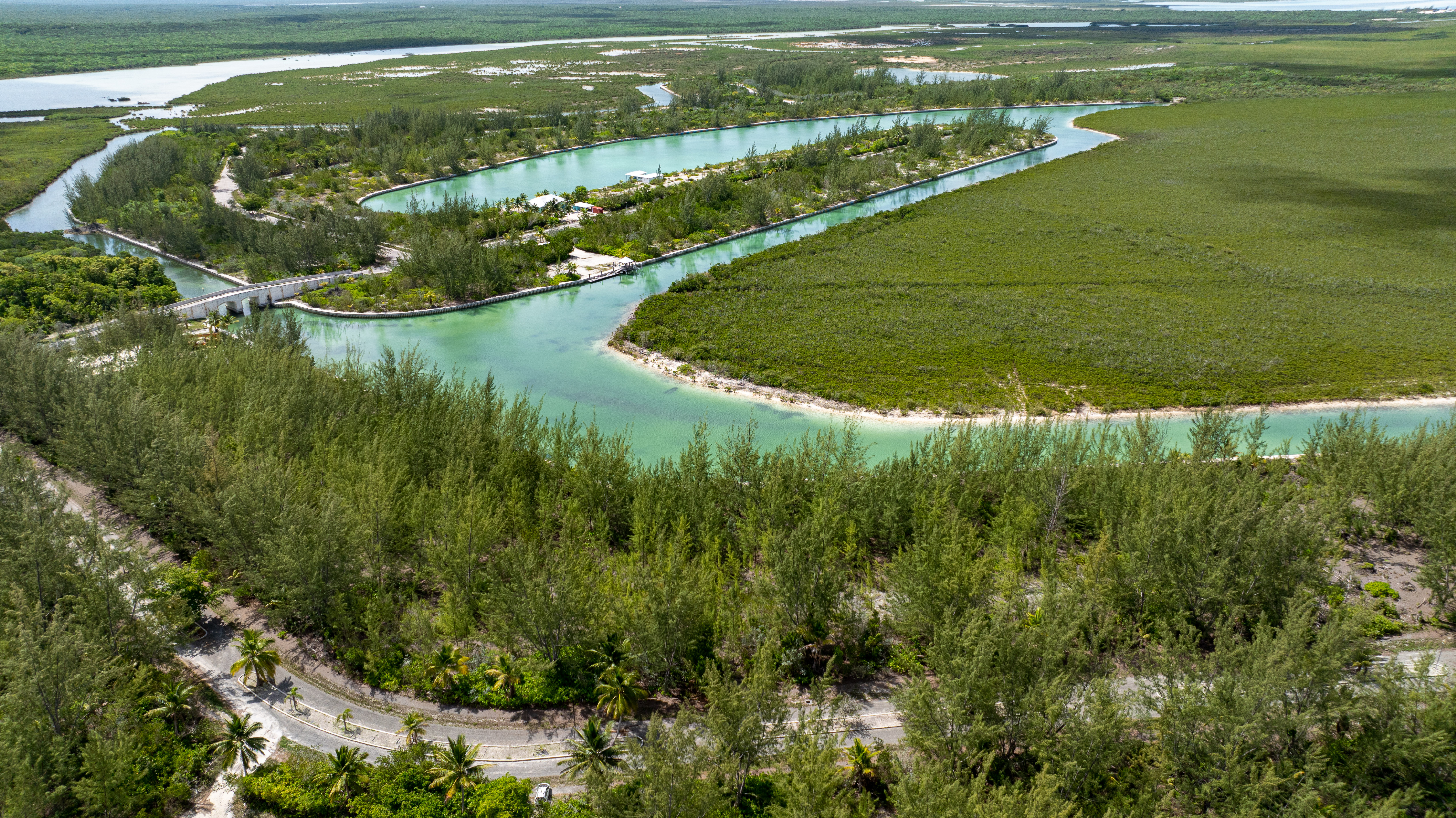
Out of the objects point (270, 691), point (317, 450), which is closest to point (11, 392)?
point (317, 450)

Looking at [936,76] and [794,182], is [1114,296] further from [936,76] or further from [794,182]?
[936,76]

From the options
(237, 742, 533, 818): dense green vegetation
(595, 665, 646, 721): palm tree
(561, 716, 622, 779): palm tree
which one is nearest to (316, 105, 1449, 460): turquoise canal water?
(595, 665, 646, 721): palm tree

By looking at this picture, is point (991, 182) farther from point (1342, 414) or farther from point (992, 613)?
point (992, 613)

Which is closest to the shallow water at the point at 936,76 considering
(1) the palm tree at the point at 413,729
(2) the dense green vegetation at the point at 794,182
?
(2) the dense green vegetation at the point at 794,182

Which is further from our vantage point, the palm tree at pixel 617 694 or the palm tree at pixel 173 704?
the palm tree at pixel 617 694

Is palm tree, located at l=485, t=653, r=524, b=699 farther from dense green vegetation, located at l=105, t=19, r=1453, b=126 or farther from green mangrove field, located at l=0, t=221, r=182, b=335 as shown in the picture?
dense green vegetation, located at l=105, t=19, r=1453, b=126

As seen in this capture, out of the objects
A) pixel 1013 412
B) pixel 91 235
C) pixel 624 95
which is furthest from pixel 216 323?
pixel 624 95

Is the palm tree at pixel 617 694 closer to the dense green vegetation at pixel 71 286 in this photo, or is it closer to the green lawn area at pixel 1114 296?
the green lawn area at pixel 1114 296
